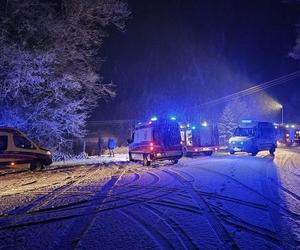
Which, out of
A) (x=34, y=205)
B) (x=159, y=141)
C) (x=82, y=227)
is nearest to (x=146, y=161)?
(x=159, y=141)

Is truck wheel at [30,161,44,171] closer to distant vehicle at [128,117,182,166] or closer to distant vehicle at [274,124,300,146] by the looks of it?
distant vehicle at [128,117,182,166]

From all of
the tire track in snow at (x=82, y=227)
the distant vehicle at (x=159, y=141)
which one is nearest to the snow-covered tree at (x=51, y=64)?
the distant vehicle at (x=159, y=141)

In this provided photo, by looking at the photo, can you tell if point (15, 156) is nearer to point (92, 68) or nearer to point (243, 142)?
point (92, 68)

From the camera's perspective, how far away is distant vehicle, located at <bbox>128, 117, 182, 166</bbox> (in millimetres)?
19031

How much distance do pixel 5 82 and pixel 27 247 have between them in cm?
1595

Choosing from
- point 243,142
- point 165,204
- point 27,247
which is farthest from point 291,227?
point 243,142

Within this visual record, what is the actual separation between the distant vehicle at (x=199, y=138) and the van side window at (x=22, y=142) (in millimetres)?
12330

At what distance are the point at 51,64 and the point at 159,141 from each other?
8.42 metres

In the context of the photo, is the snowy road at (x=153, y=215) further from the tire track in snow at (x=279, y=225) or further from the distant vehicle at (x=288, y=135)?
the distant vehicle at (x=288, y=135)

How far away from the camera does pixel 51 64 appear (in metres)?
21.6

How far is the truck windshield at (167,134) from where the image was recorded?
62.8 ft

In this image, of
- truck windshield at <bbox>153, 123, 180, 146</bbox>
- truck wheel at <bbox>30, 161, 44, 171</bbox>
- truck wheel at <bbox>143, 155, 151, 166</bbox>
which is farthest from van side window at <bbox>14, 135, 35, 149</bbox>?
truck windshield at <bbox>153, 123, 180, 146</bbox>

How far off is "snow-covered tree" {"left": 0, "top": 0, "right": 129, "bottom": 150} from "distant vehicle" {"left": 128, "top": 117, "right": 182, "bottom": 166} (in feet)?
18.7

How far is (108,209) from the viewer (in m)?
8.05
